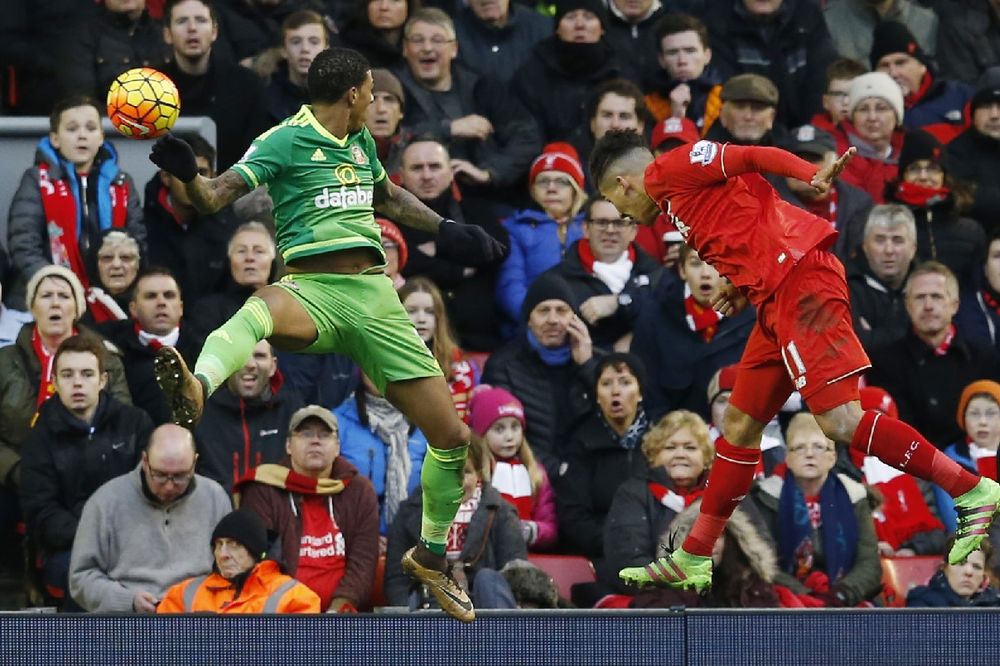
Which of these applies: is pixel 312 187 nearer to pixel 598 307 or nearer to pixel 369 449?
pixel 369 449

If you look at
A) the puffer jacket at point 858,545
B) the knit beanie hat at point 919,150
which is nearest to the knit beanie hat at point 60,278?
the puffer jacket at point 858,545

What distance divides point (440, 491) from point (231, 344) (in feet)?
4.65

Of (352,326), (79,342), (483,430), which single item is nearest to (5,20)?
(79,342)

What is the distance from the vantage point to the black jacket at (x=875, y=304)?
14.0m

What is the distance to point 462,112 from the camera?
1468 cm

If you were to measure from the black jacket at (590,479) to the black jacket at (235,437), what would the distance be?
1556 millimetres

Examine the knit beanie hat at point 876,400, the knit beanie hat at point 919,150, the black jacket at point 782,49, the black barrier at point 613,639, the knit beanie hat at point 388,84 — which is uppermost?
the black jacket at point 782,49

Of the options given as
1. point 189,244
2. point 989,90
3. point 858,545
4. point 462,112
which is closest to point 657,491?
point 858,545

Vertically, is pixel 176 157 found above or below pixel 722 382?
above

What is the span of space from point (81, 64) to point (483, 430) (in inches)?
143

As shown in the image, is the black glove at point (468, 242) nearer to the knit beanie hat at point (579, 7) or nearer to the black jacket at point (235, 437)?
the black jacket at point (235, 437)

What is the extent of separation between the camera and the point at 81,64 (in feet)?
46.8

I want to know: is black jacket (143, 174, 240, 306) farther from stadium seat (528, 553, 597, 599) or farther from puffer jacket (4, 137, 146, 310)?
stadium seat (528, 553, 597, 599)

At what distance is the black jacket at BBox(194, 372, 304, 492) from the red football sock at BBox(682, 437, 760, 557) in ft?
9.31
